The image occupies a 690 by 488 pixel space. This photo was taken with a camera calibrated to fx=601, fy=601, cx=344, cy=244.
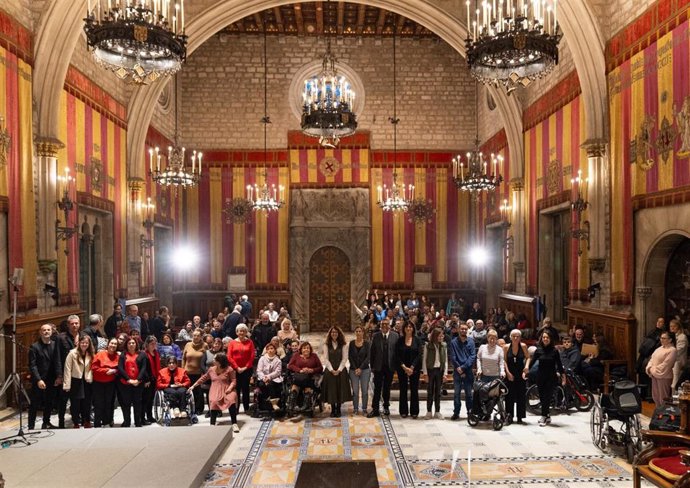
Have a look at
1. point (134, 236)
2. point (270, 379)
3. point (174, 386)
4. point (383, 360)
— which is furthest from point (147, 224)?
point (383, 360)

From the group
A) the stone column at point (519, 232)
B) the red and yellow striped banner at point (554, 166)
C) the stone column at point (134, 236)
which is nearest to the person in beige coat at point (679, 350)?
the red and yellow striped banner at point (554, 166)

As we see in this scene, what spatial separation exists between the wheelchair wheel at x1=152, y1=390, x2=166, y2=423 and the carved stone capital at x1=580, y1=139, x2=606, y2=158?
816cm

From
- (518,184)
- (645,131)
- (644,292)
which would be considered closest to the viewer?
(645,131)

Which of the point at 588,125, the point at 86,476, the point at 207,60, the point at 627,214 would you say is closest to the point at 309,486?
the point at 86,476

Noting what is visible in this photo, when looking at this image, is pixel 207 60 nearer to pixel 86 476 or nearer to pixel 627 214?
pixel 627 214

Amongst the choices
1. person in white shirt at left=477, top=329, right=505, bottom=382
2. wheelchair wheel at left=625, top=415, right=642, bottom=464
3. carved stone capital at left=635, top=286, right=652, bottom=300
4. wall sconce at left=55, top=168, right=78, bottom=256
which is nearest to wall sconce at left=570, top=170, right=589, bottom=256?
carved stone capital at left=635, top=286, right=652, bottom=300

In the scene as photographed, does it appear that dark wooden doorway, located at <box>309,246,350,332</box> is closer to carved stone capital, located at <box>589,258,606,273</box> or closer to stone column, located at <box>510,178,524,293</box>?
stone column, located at <box>510,178,524,293</box>

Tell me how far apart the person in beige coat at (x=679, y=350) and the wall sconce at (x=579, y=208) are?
3124 mm

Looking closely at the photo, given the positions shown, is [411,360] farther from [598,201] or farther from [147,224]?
[147,224]

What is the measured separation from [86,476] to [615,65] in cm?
997

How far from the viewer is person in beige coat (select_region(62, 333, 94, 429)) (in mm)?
7730

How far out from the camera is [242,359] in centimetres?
898

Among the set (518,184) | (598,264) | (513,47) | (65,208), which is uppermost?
(513,47)

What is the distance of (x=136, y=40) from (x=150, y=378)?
4.36 m
